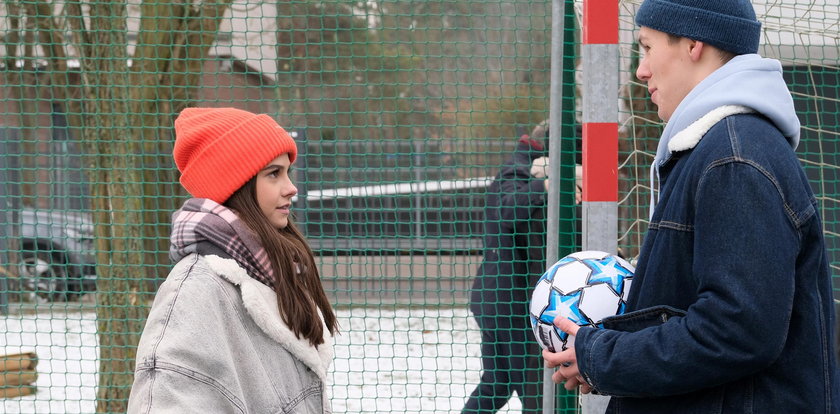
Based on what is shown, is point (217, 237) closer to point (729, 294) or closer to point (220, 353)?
point (220, 353)

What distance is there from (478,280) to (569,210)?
2.42 feet

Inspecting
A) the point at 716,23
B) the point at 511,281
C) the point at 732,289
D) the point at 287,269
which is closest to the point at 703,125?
the point at 716,23

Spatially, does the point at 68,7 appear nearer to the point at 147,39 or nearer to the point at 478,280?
the point at 147,39

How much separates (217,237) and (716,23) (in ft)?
3.75

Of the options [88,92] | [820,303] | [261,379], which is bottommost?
[261,379]

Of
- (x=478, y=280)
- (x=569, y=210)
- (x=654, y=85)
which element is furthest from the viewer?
(x=478, y=280)

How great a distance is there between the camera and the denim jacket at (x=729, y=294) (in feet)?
5.16

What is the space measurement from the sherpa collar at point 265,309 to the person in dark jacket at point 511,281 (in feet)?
7.56

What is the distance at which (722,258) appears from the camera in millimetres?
1585

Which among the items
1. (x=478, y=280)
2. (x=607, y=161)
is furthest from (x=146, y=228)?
(x=607, y=161)

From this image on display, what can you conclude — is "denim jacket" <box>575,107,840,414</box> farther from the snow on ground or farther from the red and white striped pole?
the snow on ground

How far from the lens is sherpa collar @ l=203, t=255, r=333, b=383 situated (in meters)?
1.97

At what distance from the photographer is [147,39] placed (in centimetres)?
548

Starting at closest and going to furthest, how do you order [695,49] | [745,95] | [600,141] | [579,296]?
[745,95], [695,49], [579,296], [600,141]
